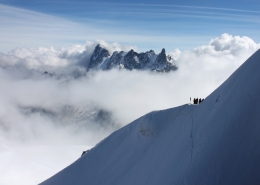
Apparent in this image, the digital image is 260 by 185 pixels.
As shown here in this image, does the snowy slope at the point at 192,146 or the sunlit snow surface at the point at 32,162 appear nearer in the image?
the snowy slope at the point at 192,146

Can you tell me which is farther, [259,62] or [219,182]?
[259,62]

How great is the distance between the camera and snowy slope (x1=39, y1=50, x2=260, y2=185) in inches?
840

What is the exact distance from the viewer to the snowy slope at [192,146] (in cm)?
2134

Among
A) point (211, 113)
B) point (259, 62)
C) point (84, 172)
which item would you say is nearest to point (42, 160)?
point (84, 172)

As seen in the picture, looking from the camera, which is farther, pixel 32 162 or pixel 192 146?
pixel 32 162

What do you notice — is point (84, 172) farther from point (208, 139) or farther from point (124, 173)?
point (208, 139)

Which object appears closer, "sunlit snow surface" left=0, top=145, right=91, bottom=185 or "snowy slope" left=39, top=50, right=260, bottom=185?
"snowy slope" left=39, top=50, right=260, bottom=185

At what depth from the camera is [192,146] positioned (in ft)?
93.8

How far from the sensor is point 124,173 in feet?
120

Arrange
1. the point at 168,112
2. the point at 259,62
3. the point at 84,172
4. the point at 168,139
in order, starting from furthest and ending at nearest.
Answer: the point at 84,172, the point at 168,112, the point at 168,139, the point at 259,62

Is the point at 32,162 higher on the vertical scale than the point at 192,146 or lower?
lower

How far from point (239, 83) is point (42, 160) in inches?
3806

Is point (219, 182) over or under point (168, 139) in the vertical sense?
under

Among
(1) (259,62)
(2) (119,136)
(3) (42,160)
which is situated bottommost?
(3) (42,160)
